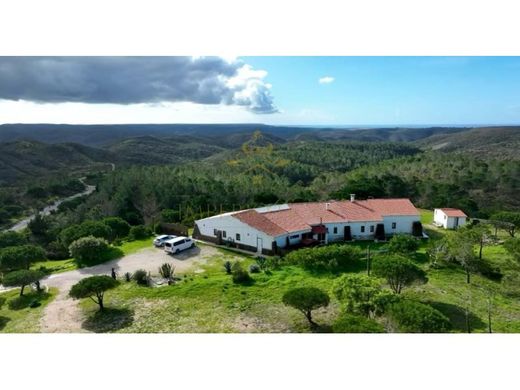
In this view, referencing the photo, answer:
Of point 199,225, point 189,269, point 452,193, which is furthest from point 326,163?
point 189,269

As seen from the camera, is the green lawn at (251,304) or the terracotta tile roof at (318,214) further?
the terracotta tile roof at (318,214)

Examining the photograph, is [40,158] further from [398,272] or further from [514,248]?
[514,248]

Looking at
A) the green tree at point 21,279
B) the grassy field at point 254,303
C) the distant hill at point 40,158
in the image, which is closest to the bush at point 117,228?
the green tree at point 21,279

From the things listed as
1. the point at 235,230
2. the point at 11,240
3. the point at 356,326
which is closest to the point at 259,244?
the point at 235,230

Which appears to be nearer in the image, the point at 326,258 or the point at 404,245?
the point at 326,258

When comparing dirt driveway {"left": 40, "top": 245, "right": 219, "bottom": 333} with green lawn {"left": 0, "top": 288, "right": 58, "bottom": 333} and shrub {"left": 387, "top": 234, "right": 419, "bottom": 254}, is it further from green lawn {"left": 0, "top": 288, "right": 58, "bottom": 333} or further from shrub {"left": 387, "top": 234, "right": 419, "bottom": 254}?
shrub {"left": 387, "top": 234, "right": 419, "bottom": 254}

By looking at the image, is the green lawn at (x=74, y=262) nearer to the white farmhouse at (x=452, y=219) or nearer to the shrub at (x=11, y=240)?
the shrub at (x=11, y=240)
